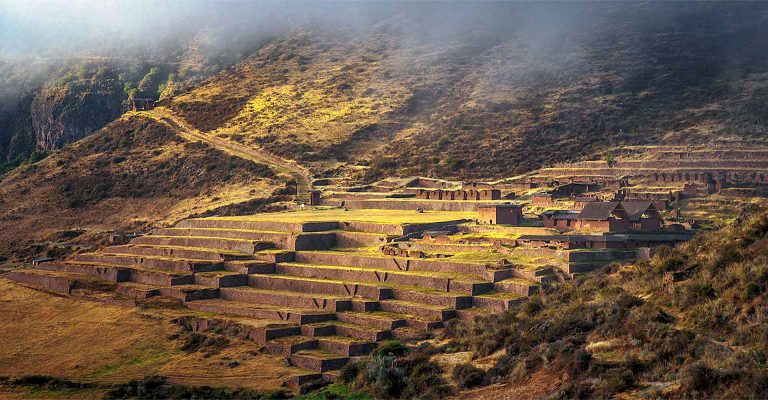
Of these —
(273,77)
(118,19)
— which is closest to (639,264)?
(273,77)

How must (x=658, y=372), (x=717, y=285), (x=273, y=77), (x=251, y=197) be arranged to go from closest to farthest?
(x=658, y=372) < (x=717, y=285) < (x=251, y=197) < (x=273, y=77)

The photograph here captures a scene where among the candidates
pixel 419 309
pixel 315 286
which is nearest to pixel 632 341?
pixel 419 309

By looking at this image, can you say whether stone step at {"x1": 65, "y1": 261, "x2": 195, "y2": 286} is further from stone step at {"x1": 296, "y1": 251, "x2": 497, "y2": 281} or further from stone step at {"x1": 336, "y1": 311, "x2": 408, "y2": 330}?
stone step at {"x1": 336, "y1": 311, "x2": 408, "y2": 330}

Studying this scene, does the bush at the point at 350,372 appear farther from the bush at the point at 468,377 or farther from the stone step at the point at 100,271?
the stone step at the point at 100,271

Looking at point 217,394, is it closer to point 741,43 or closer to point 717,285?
point 717,285

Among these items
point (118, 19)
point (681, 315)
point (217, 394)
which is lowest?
point (217, 394)

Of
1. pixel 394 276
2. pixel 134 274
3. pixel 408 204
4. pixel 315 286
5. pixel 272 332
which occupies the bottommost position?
pixel 272 332

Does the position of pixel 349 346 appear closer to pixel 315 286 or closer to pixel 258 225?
pixel 315 286
